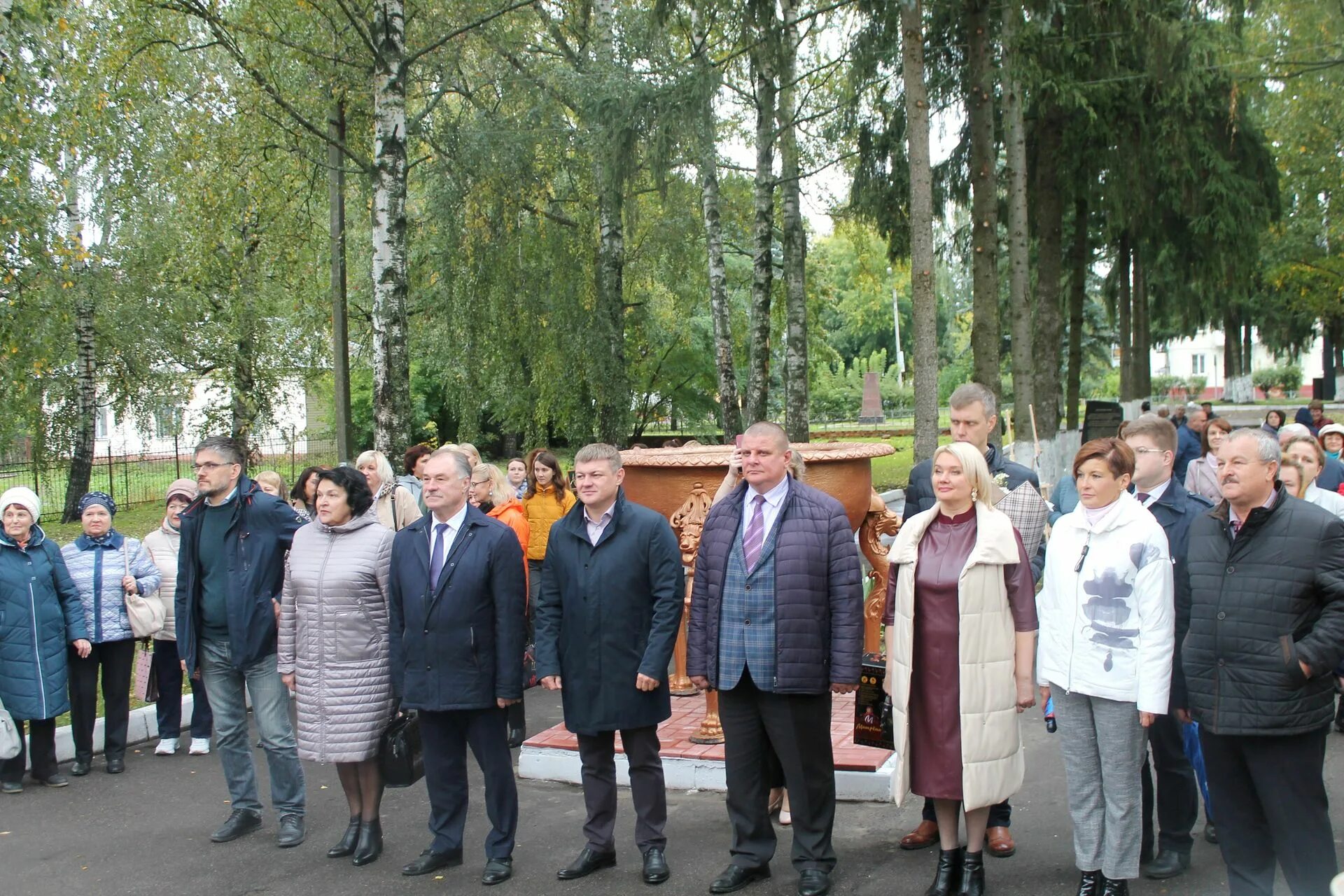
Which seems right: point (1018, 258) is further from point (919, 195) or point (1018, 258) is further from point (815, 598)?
point (815, 598)

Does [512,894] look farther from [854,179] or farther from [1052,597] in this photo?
[854,179]

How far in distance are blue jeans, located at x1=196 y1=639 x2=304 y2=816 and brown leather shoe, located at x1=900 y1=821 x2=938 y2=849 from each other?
9.63 feet

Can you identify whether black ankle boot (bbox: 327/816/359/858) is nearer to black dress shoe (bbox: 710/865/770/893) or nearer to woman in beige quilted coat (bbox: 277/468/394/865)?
woman in beige quilted coat (bbox: 277/468/394/865)

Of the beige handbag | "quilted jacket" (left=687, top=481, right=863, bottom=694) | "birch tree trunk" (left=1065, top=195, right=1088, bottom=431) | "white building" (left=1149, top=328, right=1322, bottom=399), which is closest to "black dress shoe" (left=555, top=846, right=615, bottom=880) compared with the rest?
"quilted jacket" (left=687, top=481, right=863, bottom=694)

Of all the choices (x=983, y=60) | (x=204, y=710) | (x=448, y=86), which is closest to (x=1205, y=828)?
(x=204, y=710)

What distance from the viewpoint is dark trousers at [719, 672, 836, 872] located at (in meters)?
4.82

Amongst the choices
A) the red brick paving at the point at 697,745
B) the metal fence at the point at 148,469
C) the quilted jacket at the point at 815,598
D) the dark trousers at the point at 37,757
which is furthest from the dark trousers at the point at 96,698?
the metal fence at the point at 148,469

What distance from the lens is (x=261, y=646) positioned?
5723 mm

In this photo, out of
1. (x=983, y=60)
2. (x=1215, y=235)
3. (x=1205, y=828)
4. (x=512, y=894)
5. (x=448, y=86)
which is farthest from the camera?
(x=1215, y=235)

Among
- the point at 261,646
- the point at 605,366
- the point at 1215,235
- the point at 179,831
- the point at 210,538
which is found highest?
the point at 1215,235

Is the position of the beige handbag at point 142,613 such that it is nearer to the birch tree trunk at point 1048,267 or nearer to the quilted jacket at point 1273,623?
the quilted jacket at point 1273,623

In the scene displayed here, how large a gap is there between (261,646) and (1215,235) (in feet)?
55.9

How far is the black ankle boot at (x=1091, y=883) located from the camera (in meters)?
4.45

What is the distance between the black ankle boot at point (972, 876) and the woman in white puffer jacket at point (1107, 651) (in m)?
0.37
